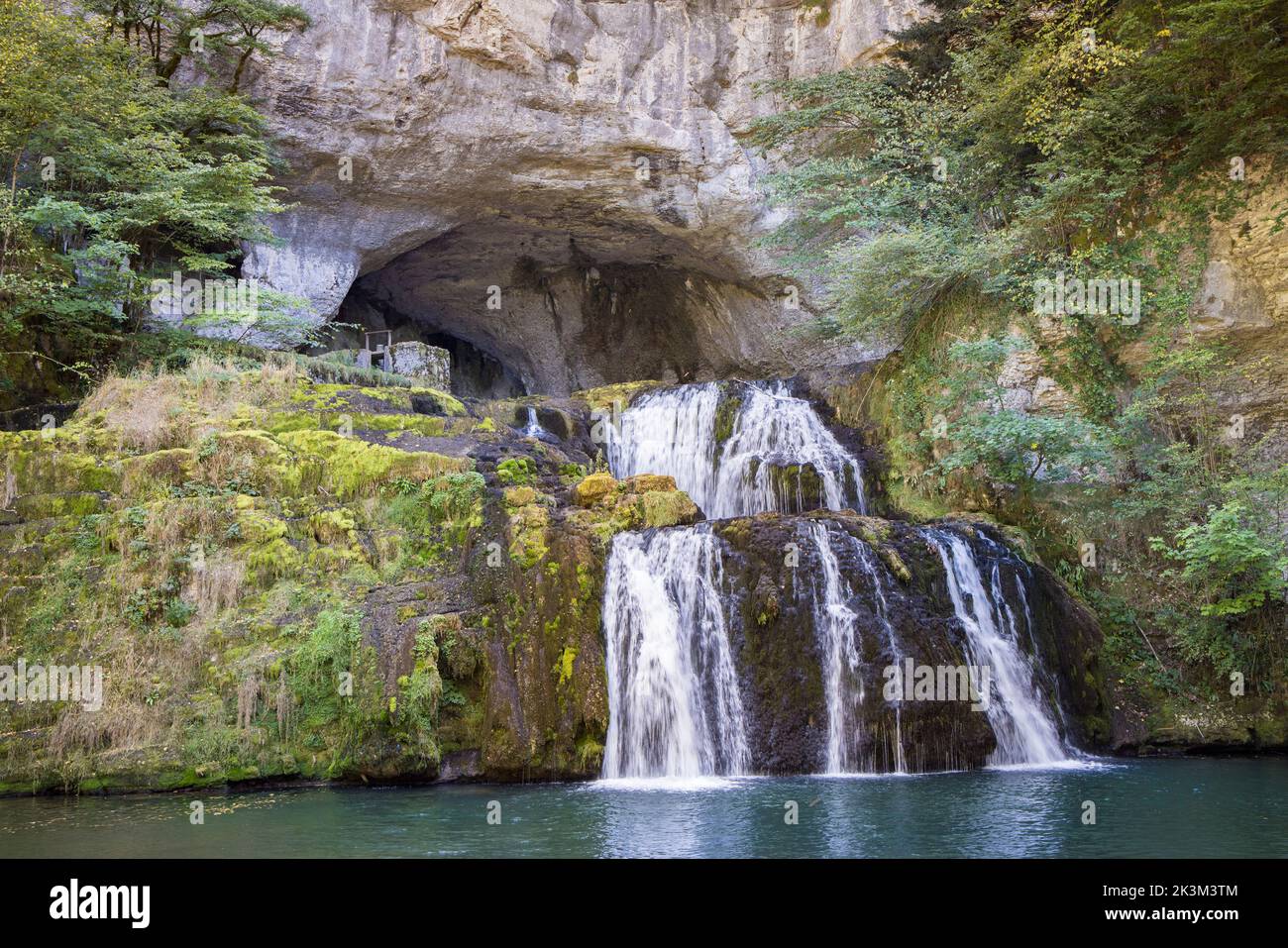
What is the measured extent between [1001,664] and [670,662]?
12.4 feet

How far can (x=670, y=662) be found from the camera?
10.0m

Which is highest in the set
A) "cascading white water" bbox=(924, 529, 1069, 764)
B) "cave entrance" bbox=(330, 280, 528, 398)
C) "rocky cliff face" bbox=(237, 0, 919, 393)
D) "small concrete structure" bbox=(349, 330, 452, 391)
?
"rocky cliff face" bbox=(237, 0, 919, 393)

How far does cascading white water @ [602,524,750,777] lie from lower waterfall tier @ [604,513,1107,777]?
14 millimetres

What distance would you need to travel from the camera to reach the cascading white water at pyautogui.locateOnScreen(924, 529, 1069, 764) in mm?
10039

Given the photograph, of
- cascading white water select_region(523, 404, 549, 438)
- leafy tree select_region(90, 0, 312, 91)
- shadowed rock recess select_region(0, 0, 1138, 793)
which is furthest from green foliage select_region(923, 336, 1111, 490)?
leafy tree select_region(90, 0, 312, 91)

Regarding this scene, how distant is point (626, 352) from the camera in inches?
1033

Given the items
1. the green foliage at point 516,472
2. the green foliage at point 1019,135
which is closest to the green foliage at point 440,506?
the green foliage at point 516,472

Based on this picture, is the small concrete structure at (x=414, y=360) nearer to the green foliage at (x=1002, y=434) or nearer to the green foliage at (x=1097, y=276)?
the green foliage at (x=1097, y=276)

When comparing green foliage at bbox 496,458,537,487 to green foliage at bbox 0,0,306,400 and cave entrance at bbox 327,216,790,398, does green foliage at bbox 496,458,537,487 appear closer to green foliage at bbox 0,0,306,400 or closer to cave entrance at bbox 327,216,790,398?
green foliage at bbox 0,0,306,400

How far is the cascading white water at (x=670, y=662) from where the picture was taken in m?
9.56

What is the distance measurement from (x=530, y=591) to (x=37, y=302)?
9.15 m

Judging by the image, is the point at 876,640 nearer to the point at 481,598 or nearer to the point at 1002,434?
the point at 1002,434

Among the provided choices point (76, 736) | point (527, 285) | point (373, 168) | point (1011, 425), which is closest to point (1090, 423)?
point (1011, 425)

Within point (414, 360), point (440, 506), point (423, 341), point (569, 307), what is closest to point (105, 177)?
point (414, 360)
